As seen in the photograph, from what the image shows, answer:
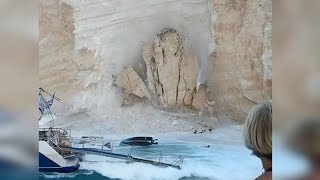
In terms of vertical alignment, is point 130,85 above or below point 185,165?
above

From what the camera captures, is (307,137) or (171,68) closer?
(307,137)

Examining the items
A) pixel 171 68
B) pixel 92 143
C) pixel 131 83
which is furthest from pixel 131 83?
pixel 92 143

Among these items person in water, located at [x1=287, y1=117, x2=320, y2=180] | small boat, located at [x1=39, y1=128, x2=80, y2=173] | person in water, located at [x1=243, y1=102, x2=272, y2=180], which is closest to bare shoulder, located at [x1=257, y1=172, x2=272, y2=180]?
person in water, located at [x1=243, y1=102, x2=272, y2=180]

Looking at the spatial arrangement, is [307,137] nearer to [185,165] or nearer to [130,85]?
[185,165]

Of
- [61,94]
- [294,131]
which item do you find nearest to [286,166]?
[294,131]

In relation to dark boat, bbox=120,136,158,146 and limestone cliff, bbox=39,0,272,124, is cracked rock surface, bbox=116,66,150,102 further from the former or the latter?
dark boat, bbox=120,136,158,146

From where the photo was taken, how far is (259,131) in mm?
1775

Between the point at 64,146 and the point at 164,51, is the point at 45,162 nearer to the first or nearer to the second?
the point at 64,146

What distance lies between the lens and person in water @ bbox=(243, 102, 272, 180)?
1759mm

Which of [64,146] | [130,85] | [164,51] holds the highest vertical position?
[164,51]

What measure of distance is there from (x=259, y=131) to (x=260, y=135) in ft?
0.05

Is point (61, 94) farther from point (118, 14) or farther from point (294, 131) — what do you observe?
point (294, 131)

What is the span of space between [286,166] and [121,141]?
0.60 metres

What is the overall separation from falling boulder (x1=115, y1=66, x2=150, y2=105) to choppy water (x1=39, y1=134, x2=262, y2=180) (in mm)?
186
